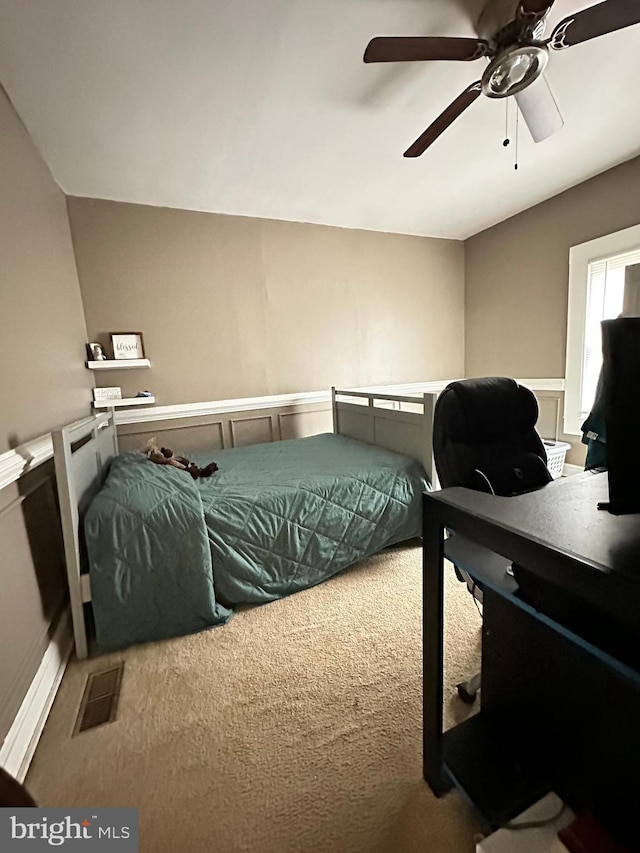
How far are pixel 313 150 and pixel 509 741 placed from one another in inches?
114

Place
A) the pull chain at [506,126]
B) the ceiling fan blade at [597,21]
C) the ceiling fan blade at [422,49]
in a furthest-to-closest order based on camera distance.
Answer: the pull chain at [506,126], the ceiling fan blade at [422,49], the ceiling fan blade at [597,21]

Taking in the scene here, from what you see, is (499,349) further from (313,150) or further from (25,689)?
(25,689)

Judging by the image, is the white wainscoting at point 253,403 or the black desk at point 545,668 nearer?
the black desk at point 545,668

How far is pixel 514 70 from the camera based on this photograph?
4.76ft

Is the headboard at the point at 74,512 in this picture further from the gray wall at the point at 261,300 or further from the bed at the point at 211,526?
the gray wall at the point at 261,300

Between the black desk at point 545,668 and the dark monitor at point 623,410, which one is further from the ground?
the dark monitor at point 623,410

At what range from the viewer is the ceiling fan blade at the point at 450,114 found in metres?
1.55

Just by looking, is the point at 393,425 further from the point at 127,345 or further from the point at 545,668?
the point at 127,345

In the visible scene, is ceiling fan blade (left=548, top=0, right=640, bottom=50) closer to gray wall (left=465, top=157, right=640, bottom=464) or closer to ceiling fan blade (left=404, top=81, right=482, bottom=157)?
ceiling fan blade (left=404, top=81, right=482, bottom=157)

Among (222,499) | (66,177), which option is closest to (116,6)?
(66,177)

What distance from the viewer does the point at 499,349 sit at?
378 centimetres

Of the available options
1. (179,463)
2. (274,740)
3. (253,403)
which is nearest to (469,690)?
(274,740)

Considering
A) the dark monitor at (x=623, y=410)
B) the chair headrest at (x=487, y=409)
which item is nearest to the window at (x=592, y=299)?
the chair headrest at (x=487, y=409)

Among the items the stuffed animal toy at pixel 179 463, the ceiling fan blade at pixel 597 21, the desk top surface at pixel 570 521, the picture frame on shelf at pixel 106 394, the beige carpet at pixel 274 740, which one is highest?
the ceiling fan blade at pixel 597 21
